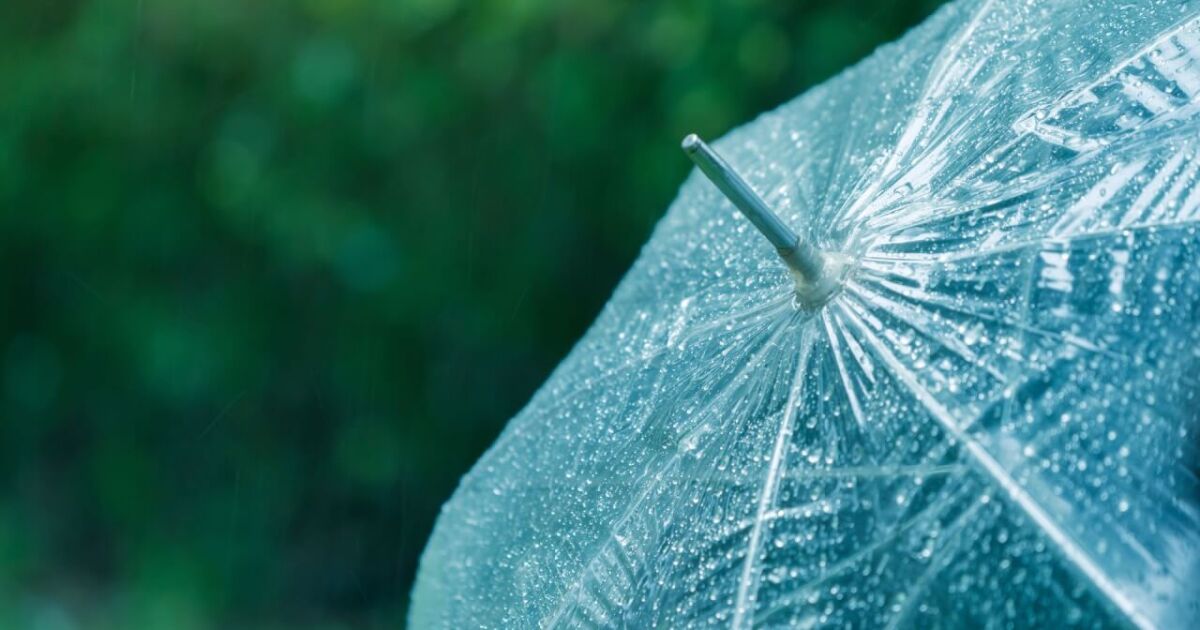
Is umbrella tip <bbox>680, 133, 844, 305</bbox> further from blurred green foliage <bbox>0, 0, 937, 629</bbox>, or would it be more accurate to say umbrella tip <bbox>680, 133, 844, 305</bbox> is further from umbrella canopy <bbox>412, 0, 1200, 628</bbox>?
blurred green foliage <bbox>0, 0, 937, 629</bbox>

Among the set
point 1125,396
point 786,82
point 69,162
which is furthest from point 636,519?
point 69,162

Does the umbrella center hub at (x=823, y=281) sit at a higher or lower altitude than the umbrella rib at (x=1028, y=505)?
higher

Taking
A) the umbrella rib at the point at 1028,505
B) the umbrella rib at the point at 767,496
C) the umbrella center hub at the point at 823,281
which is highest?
the umbrella center hub at the point at 823,281

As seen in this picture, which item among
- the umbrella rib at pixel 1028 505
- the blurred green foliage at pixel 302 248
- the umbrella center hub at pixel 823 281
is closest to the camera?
the umbrella rib at pixel 1028 505

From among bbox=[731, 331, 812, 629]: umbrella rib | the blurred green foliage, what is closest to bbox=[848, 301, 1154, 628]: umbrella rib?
bbox=[731, 331, 812, 629]: umbrella rib

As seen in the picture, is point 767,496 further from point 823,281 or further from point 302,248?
point 302,248

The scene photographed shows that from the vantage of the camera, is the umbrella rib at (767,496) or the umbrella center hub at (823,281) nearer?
the umbrella rib at (767,496)

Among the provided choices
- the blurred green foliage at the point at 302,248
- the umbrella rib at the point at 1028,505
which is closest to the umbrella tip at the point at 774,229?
the umbrella rib at the point at 1028,505

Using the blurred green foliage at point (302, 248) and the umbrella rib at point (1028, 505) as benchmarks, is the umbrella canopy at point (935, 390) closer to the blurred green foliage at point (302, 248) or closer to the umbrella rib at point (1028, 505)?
the umbrella rib at point (1028, 505)
